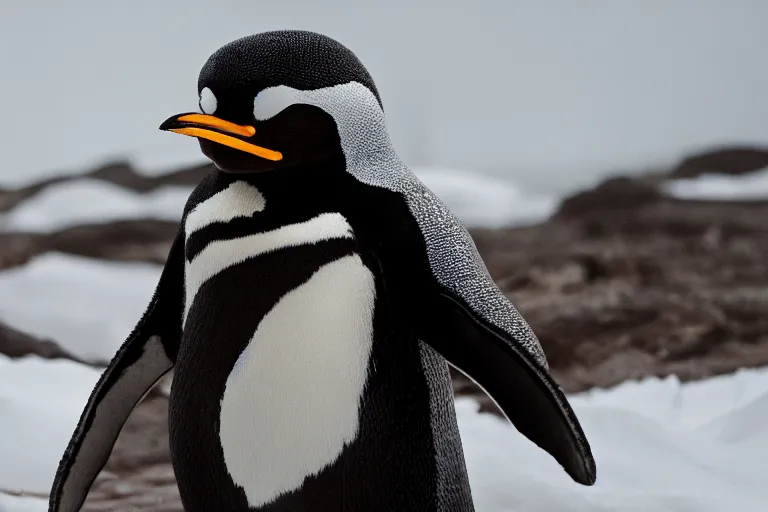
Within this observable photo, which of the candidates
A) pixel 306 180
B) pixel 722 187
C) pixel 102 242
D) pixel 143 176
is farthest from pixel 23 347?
pixel 722 187

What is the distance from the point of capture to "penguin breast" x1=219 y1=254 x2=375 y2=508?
0.72 meters

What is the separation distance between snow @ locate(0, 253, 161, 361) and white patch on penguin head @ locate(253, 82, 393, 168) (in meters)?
1.42

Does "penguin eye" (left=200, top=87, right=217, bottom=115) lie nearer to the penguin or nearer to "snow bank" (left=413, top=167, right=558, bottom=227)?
the penguin

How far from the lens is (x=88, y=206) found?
3178 millimetres

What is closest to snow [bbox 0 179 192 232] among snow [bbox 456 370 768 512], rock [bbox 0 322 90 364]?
rock [bbox 0 322 90 364]

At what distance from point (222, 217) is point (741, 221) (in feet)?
8.17

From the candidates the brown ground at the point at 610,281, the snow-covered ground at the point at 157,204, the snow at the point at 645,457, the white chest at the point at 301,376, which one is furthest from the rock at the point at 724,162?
the white chest at the point at 301,376

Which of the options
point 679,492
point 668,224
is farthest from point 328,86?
point 668,224

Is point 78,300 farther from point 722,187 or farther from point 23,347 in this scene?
point 722,187

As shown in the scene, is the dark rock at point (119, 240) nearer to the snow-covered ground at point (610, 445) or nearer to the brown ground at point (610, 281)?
the brown ground at point (610, 281)

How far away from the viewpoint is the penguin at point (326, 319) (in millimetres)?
717

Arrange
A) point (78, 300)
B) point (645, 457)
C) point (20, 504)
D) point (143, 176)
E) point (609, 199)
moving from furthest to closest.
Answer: point (143, 176)
point (609, 199)
point (78, 300)
point (645, 457)
point (20, 504)

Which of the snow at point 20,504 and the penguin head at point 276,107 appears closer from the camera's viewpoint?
the penguin head at point 276,107

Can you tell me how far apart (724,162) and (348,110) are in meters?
3.07
